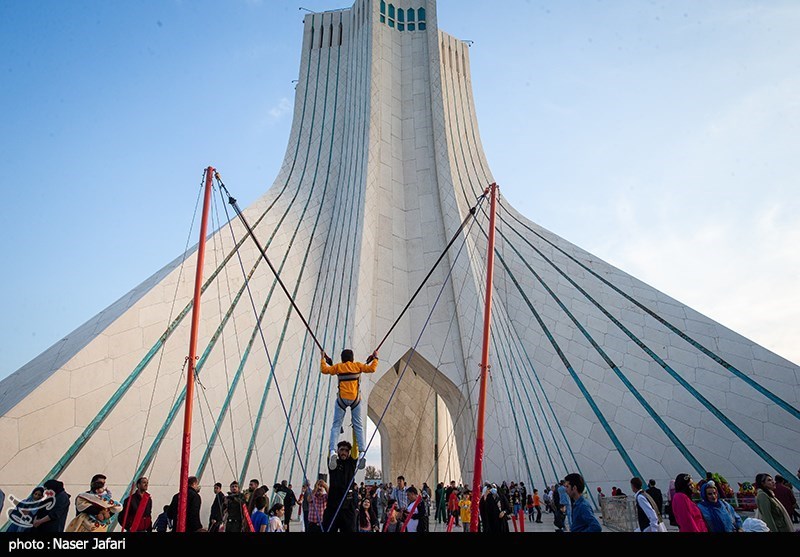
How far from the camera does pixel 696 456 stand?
30.4 ft

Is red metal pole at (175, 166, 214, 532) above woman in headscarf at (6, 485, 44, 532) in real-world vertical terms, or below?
above

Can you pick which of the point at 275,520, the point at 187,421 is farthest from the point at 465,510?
the point at 187,421

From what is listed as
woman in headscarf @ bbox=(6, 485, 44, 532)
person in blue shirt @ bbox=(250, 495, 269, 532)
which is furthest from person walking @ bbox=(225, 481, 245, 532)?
woman in headscarf @ bbox=(6, 485, 44, 532)

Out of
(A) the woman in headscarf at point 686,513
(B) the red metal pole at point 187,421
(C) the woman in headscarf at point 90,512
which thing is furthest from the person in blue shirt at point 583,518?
(B) the red metal pole at point 187,421

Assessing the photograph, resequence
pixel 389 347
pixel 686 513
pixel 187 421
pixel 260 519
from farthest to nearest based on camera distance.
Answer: pixel 389 347, pixel 187 421, pixel 260 519, pixel 686 513

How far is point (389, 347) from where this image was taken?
1302 centimetres

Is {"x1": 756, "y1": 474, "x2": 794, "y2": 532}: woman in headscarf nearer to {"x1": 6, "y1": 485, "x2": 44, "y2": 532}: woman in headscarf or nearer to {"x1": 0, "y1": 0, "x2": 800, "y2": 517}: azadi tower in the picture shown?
{"x1": 0, "y1": 0, "x2": 800, "y2": 517}: azadi tower

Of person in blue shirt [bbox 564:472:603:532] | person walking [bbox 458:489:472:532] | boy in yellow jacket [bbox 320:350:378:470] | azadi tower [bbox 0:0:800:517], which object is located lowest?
person in blue shirt [bbox 564:472:603:532]

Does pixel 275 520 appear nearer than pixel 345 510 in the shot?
No

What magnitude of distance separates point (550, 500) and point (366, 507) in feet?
17.7

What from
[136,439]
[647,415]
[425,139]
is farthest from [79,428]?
[425,139]

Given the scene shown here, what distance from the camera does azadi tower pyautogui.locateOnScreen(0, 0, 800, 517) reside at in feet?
26.0

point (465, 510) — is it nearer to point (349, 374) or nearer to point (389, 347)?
point (389, 347)

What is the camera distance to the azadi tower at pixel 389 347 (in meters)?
7.91
